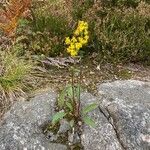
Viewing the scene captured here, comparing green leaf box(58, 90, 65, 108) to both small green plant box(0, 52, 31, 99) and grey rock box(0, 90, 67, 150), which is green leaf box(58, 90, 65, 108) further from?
small green plant box(0, 52, 31, 99)

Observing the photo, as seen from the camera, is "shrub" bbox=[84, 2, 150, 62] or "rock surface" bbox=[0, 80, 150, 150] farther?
"shrub" bbox=[84, 2, 150, 62]

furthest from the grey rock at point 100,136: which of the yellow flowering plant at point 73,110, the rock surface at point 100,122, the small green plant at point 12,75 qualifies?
the small green plant at point 12,75

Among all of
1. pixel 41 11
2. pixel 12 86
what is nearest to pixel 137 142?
pixel 12 86

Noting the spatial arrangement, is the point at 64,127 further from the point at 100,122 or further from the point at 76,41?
the point at 76,41

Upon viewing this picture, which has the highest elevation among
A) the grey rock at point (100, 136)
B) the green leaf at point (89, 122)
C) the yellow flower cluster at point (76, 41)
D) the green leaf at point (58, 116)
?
the yellow flower cluster at point (76, 41)

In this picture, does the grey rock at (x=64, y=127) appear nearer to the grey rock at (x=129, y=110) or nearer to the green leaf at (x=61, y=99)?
the green leaf at (x=61, y=99)

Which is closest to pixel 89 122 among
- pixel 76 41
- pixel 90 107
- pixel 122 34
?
pixel 90 107

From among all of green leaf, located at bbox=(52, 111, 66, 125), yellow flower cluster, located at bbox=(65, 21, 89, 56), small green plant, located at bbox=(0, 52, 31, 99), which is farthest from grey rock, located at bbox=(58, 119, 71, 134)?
yellow flower cluster, located at bbox=(65, 21, 89, 56)
